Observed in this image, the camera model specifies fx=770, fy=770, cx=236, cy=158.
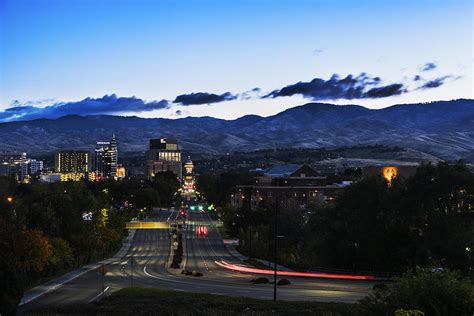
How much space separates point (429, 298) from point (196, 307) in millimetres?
14469

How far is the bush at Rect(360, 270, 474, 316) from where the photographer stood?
91.7 ft

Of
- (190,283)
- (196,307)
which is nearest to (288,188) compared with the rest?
(190,283)

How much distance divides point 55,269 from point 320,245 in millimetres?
23627

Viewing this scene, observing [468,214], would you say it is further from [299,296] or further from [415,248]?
[299,296]

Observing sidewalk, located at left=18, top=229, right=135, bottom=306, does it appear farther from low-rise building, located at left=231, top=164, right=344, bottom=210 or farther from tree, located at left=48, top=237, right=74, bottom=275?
low-rise building, located at left=231, top=164, right=344, bottom=210

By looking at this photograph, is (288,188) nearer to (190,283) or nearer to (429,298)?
(190,283)

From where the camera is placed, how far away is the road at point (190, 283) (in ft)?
157

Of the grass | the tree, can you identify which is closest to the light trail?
the tree

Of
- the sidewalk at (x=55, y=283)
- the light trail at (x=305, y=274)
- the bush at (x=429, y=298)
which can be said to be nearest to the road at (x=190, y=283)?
the sidewalk at (x=55, y=283)

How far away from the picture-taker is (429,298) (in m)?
28.1

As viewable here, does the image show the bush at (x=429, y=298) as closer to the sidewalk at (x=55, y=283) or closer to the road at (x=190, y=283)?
the road at (x=190, y=283)

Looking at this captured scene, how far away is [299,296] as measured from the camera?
47312mm

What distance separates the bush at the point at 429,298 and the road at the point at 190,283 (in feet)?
53.3

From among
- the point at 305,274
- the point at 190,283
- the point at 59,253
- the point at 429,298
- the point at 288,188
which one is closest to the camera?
the point at 429,298
